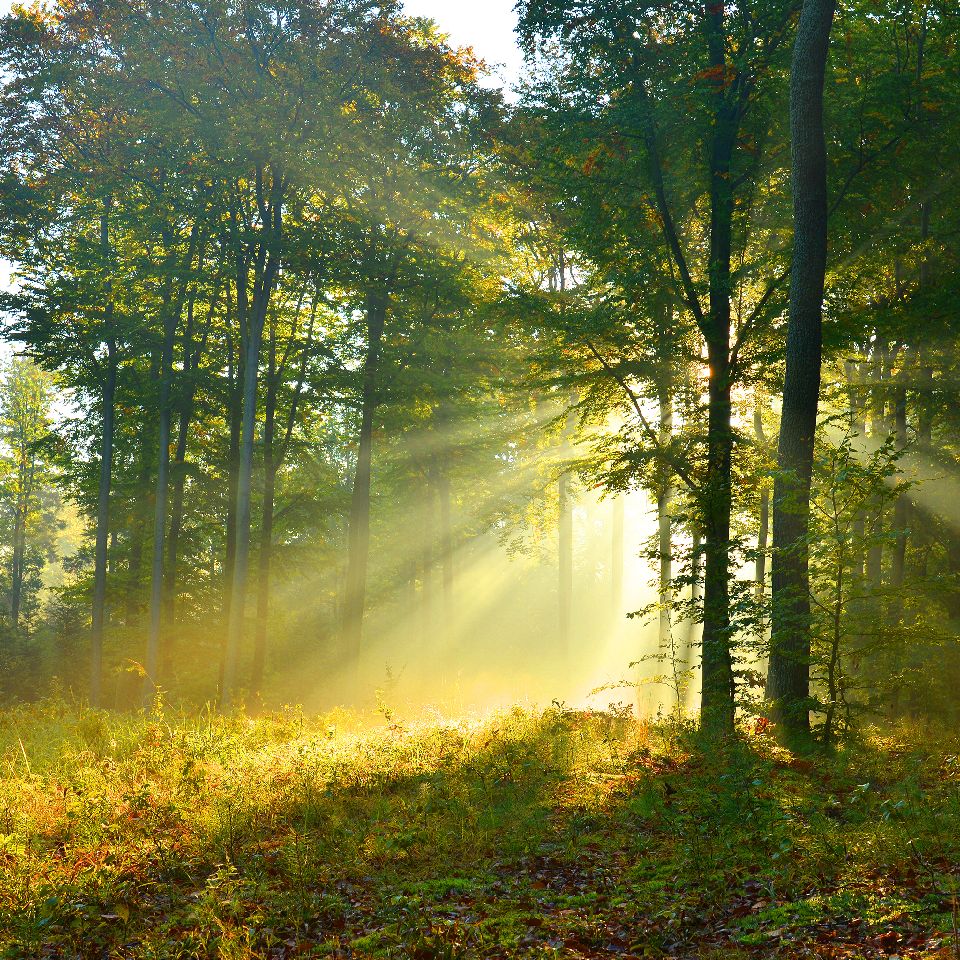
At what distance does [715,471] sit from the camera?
11.4 meters

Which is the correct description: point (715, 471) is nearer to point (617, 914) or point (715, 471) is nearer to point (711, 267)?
point (711, 267)

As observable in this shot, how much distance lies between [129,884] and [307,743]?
3.69 m

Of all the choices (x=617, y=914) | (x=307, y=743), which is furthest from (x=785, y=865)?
(x=307, y=743)

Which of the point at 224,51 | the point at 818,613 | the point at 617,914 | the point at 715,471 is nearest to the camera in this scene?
the point at 617,914

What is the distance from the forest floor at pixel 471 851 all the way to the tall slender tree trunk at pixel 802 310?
1.10m

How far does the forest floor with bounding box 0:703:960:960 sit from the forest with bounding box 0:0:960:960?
0.04 metres

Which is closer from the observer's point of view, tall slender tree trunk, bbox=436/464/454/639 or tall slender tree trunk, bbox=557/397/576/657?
tall slender tree trunk, bbox=436/464/454/639

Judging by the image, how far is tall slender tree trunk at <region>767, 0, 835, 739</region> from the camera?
907 centimetres

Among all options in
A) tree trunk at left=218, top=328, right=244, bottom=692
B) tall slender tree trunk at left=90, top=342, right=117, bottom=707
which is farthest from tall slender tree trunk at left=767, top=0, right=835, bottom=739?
tall slender tree trunk at left=90, top=342, right=117, bottom=707

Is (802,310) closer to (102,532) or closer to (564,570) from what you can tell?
(102,532)

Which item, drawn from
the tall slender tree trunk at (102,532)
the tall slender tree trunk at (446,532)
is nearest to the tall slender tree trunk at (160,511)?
the tall slender tree trunk at (102,532)

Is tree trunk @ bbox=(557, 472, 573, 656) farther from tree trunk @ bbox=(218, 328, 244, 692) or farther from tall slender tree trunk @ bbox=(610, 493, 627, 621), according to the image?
tree trunk @ bbox=(218, 328, 244, 692)

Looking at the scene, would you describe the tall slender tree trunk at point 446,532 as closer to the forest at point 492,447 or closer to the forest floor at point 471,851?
the forest at point 492,447

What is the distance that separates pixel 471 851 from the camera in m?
5.77
